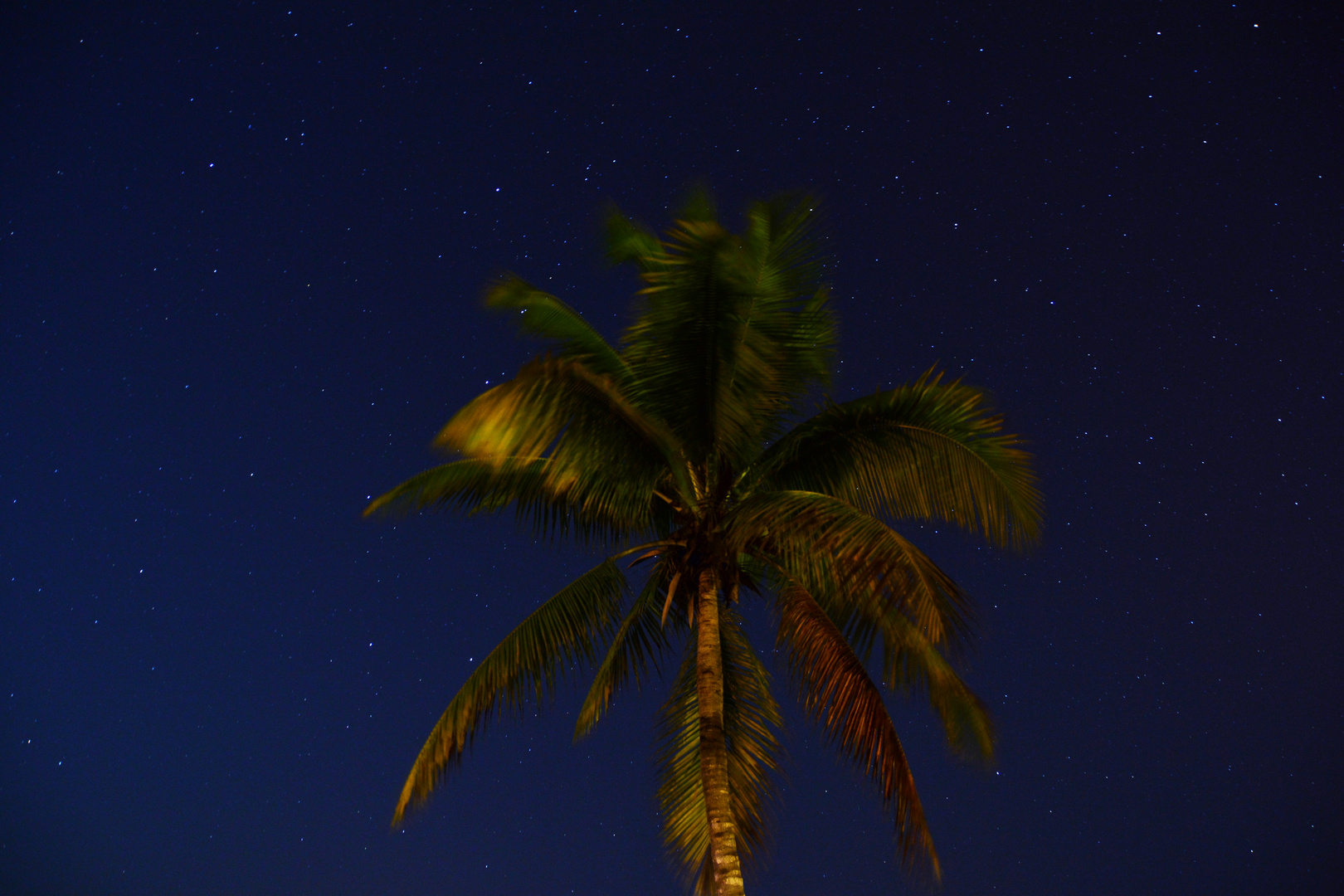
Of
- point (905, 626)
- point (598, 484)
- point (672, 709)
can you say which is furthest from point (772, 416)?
point (672, 709)

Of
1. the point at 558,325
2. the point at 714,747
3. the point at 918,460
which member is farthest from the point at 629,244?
the point at 714,747

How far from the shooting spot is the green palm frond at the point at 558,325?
315 inches

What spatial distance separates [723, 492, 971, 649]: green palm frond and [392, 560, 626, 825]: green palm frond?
1576mm

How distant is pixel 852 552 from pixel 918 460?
1580 mm

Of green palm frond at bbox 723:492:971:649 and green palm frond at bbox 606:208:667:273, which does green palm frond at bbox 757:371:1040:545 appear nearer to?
green palm frond at bbox 723:492:971:649

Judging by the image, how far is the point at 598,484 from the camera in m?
8.36

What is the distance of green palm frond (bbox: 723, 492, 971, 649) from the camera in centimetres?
645

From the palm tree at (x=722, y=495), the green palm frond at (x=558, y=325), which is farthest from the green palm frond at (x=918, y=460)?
the green palm frond at (x=558, y=325)

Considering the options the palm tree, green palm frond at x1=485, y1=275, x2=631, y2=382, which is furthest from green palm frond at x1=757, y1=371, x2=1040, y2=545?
green palm frond at x1=485, y1=275, x2=631, y2=382

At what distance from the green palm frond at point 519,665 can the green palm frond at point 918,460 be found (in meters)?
1.96

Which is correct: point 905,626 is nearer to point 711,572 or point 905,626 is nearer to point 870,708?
point 870,708

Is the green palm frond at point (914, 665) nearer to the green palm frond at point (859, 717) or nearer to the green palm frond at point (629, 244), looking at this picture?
the green palm frond at point (859, 717)

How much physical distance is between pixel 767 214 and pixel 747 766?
16.3 feet

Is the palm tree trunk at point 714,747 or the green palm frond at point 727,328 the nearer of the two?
the palm tree trunk at point 714,747
